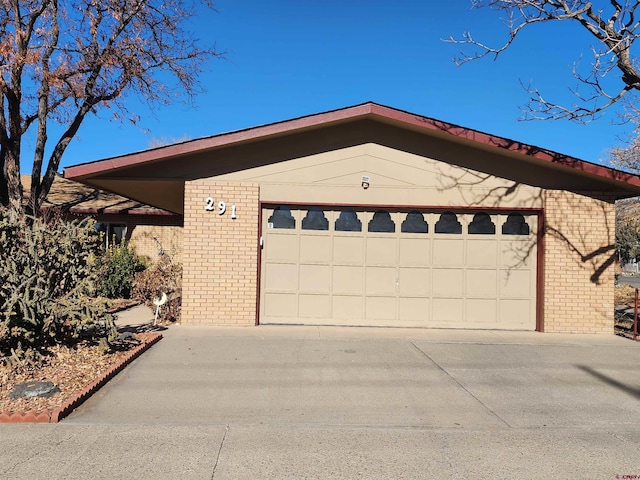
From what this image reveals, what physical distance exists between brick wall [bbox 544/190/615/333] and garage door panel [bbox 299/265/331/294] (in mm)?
4216

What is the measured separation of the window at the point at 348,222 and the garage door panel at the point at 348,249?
140 millimetres

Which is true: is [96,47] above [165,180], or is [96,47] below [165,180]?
above

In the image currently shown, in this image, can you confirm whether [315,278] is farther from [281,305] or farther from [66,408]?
[66,408]

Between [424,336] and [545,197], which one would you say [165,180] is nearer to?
[424,336]

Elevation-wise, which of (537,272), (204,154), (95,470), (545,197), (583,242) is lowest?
(95,470)

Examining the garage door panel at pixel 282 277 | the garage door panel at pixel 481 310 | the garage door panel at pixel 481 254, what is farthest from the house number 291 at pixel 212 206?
the garage door panel at pixel 481 310

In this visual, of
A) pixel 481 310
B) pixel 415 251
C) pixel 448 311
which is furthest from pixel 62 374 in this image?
pixel 481 310

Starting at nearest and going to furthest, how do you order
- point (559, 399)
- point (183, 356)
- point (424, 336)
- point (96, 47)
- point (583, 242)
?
point (559, 399) < point (183, 356) < point (424, 336) < point (583, 242) < point (96, 47)

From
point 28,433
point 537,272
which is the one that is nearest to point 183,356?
point 28,433

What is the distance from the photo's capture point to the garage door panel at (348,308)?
9.62 metres

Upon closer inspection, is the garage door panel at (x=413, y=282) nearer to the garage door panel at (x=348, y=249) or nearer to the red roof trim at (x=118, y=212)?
the garage door panel at (x=348, y=249)

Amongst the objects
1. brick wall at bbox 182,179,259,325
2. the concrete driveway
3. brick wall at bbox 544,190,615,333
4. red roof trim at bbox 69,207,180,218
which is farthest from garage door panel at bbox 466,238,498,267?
red roof trim at bbox 69,207,180,218

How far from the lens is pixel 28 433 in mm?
4332

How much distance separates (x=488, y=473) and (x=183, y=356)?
4.67 metres
